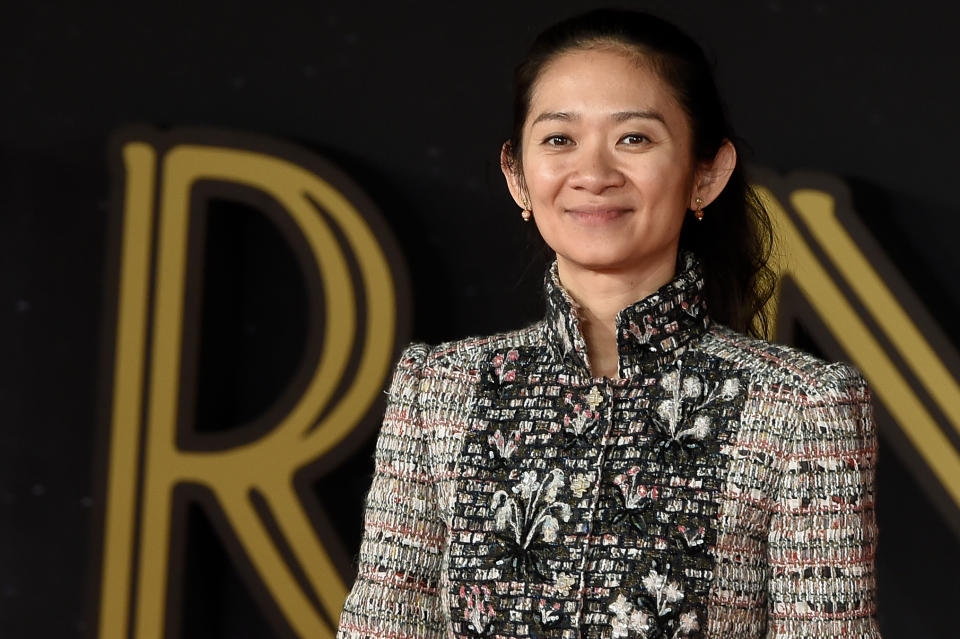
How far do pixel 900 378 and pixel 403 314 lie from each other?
3.19 ft

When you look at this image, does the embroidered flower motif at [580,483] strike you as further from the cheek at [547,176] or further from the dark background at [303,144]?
the dark background at [303,144]

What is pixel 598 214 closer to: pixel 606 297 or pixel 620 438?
pixel 606 297

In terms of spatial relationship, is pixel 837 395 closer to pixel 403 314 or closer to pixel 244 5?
pixel 403 314

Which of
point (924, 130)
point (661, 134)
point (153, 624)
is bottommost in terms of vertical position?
point (153, 624)

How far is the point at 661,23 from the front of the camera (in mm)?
1166

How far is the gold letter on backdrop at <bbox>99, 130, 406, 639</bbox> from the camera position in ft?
8.46

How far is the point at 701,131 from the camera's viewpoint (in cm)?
117

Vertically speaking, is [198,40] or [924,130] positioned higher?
[198,40]

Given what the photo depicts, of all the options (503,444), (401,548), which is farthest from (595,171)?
(401,548)

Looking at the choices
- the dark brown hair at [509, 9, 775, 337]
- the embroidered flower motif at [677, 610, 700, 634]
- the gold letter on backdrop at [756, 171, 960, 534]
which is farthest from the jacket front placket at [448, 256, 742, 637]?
the gold letter on backdrop at [756, 171, 960, 534]

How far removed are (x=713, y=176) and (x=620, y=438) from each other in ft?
0.88

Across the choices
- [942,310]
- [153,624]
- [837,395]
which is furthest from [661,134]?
[153,624]

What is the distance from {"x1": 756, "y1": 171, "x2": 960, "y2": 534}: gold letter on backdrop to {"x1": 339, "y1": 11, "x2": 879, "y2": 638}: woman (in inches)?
55.3

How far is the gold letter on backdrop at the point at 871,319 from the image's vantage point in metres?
2.51
